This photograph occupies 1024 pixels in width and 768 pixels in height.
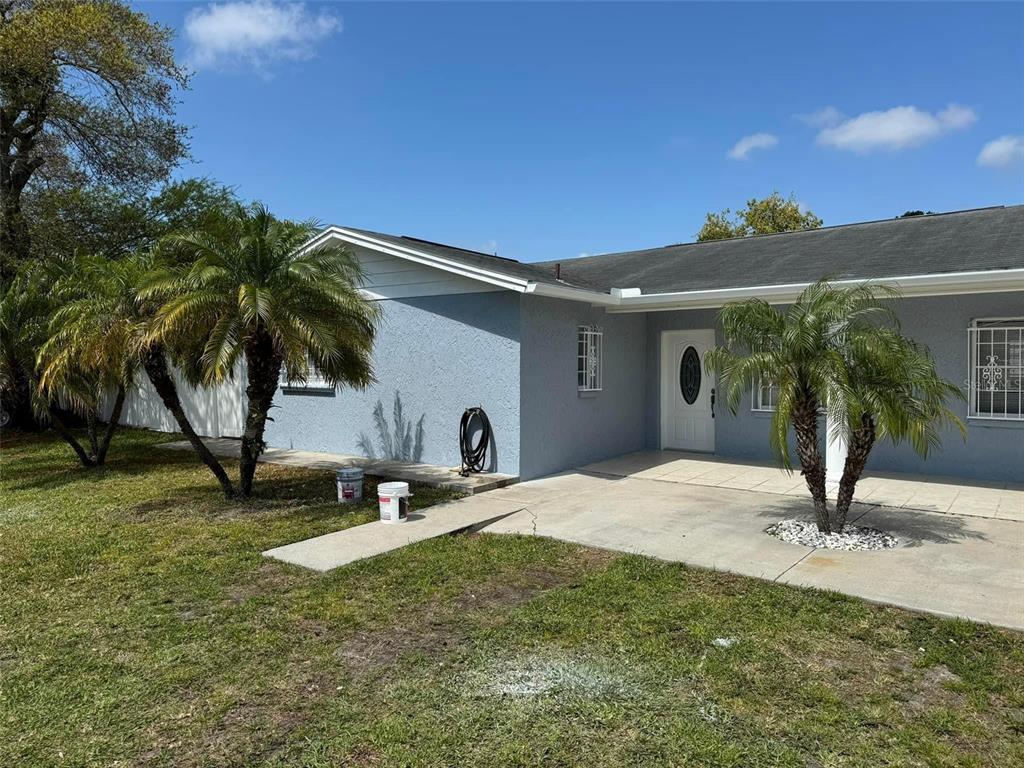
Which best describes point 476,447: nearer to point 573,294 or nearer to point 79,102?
point 573,294

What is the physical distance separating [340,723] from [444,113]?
52.6ft

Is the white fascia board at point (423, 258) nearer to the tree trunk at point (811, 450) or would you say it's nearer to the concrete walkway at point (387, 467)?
the concrete walkway at point (387, 467)

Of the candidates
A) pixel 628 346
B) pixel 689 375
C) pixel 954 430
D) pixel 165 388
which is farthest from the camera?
pixel 689 375

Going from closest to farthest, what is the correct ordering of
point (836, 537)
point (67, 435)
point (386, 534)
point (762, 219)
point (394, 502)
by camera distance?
1. point (836, 537)
2. point (386, 534)
3. point (394, 502)
4. point (67, 435)
5. point (762, 219)

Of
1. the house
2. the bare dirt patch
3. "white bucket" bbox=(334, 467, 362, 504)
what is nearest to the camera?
the bare dirt patch

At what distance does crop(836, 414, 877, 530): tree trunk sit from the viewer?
595cm

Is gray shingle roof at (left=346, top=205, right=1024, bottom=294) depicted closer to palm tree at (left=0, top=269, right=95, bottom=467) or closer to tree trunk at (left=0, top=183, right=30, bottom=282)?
palm tree at (left=0, top=269, right=95, bottom=467)

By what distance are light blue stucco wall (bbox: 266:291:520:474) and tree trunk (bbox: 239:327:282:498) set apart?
2.84 meters

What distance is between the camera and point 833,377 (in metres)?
5.79

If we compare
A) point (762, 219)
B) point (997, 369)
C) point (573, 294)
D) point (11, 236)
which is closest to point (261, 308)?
point (573, 294)

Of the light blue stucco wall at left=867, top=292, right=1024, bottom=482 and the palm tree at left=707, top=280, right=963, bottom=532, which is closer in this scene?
the palm tree at left=707, top=280, right=963, bottom=532

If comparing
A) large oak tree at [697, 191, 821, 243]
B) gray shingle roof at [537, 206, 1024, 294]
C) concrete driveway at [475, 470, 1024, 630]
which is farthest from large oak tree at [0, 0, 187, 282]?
large oak tree at [697, 191, 821, 243]

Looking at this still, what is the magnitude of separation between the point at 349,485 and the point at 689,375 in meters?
6.43

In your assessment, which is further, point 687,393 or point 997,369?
point 687,393
